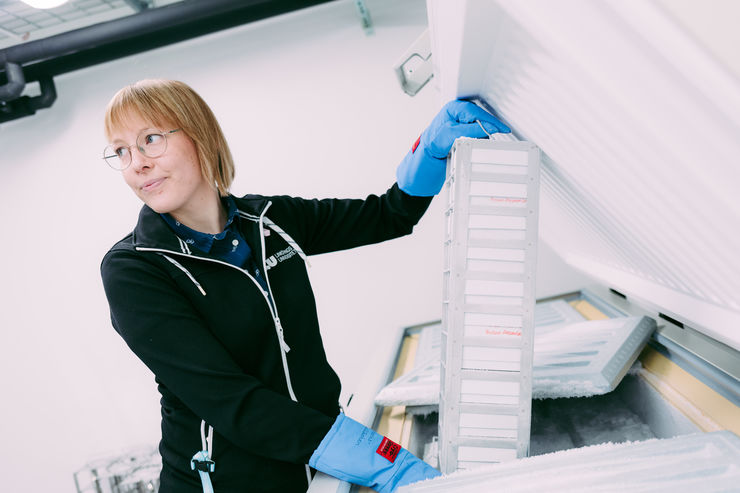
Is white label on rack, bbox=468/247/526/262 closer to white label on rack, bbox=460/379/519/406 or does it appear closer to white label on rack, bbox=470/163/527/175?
white label on rack, bbox=470/163/527/175

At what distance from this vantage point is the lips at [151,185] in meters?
1.16

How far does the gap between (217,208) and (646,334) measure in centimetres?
124

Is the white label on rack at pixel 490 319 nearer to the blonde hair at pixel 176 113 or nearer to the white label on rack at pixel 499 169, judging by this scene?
the white label on rack at pixel 499 169

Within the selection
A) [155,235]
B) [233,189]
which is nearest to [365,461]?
[155,235]

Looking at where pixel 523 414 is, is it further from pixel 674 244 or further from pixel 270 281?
pixel 270 281

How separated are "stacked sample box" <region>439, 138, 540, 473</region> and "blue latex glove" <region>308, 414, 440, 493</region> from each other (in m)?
0.10

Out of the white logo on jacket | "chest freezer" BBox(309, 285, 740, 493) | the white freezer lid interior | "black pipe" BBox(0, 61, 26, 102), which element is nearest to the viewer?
the white freezer lid interior

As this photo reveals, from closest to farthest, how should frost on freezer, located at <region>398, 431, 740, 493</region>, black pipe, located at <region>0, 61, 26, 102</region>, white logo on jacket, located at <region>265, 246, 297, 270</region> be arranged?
frost on freezer, located at <region>398, 431, 740, 493</region>, white logo on jacket, located at <region>265, 246, 297, 270</region>, black pipe, located at <region>0, 61, 26, 102</region>

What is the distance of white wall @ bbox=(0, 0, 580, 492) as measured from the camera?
344cm

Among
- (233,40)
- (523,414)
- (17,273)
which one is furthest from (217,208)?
(17,273)

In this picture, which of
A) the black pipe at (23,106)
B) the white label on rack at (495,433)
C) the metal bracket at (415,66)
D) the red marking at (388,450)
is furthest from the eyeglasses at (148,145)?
the black pipe at (23,106)

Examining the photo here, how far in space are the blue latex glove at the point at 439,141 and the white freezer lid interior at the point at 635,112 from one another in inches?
1.3

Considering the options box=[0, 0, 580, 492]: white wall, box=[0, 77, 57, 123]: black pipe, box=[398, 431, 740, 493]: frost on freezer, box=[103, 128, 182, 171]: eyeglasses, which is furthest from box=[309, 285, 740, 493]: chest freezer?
box=[0, 77, 57, 123]: black pipe

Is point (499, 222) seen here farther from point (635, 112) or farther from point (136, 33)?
point (136, 33)
